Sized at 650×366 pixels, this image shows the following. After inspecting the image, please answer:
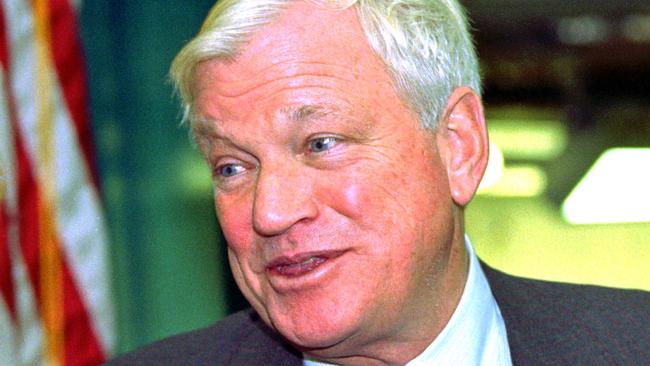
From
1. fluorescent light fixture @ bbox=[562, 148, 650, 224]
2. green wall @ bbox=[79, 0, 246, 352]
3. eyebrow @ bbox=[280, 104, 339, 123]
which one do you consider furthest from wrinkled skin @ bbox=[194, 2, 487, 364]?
fluorescent light fixture @ bbox=[562, 148, 650, 224]

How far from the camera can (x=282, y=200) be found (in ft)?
5.34

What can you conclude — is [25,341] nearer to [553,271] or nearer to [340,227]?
[340,227]

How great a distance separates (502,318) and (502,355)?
80 mm

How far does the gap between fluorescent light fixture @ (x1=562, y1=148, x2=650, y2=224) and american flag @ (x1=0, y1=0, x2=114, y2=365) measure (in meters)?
5.55

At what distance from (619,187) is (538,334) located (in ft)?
20.0

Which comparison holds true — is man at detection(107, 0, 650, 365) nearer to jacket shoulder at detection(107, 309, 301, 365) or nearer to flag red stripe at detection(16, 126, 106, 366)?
jacket shoulder at detection(107, 309, 301, 365)

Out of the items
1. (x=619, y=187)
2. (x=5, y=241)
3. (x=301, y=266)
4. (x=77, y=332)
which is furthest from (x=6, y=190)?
(x=619, y=187)

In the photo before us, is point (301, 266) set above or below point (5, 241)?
above

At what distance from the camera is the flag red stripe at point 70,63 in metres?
2.70

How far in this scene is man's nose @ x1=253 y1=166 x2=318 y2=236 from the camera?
5.33 ft

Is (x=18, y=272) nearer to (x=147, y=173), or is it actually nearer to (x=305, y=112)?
(x=147, y=173)

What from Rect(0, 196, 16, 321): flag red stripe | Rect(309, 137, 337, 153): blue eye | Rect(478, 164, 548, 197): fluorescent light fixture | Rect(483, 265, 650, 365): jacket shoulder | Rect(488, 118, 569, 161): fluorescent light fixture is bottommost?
Rect(478, 164, 548, 197): fluorescent light fixture

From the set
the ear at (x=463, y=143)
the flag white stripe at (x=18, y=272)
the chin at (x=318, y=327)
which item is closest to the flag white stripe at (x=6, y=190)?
the flag white stripe at (x=18, y=272)

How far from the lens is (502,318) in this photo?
6.44 feet
